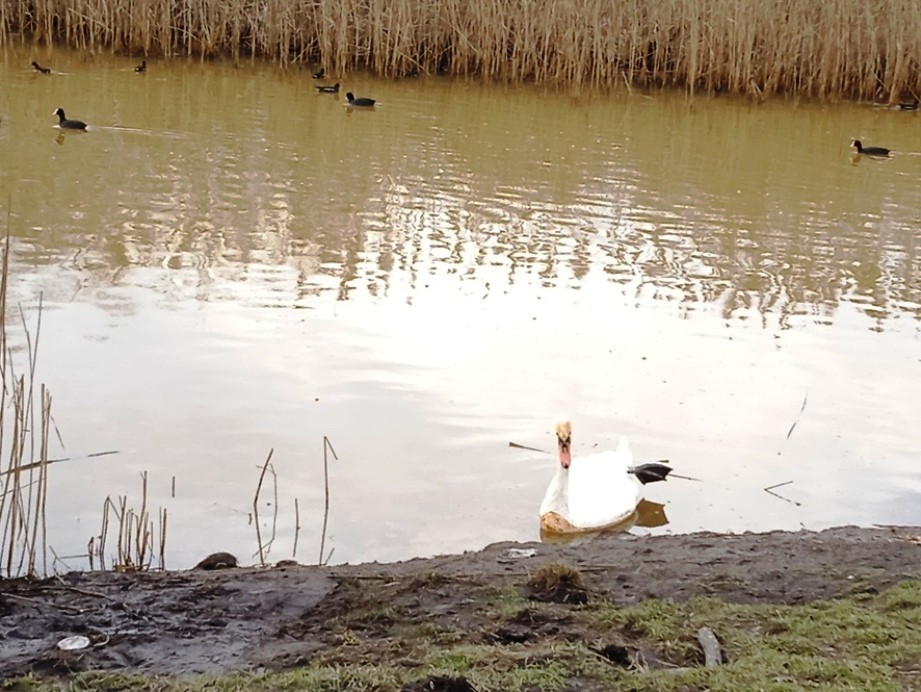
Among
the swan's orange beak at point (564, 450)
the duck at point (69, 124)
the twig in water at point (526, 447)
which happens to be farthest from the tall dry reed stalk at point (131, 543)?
the duck at point (69, 124)

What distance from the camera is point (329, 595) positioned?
3.81 meters

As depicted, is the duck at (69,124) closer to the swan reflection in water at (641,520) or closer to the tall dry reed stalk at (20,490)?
the tall dry reed stalk at (20,490)

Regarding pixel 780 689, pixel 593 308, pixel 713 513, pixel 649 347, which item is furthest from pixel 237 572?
pixel 593 308

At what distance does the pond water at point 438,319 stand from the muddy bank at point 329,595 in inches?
29.8

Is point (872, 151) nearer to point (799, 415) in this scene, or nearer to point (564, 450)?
point (799, 415)

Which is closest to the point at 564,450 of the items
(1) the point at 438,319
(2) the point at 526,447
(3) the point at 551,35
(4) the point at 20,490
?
(2) the point at 526,447

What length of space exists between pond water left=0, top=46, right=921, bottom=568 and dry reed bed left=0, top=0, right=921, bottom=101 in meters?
3.50

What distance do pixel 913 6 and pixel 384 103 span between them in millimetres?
7840

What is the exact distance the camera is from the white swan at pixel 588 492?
17.7ft

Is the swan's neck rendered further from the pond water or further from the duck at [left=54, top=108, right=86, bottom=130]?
the duck at [left=54, top=108, right=86, bottom=130]

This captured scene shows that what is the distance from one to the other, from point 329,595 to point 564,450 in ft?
6.47

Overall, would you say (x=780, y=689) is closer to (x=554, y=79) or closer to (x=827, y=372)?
(x=827, y=372)

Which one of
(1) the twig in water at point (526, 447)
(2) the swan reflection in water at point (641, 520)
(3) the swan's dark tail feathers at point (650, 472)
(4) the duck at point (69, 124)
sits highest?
(4) the duck at point (69, 124)

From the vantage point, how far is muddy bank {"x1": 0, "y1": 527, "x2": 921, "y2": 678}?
336cm
